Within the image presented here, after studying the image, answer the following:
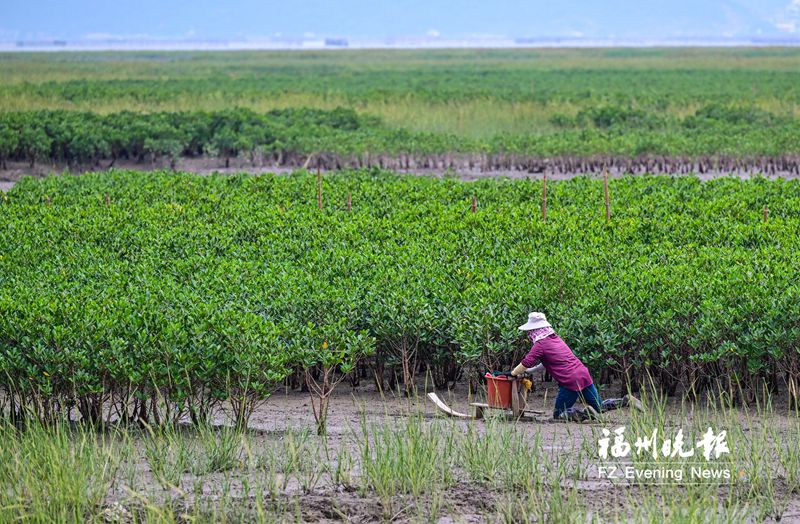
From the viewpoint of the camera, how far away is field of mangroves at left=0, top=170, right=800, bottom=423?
1101cm

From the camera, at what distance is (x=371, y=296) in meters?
12.8

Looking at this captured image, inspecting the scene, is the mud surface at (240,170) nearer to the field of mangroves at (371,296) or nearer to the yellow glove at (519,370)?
the field of mangroves at (371,296)

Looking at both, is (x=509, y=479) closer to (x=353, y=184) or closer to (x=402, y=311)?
(x=402, y=311)

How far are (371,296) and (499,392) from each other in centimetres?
216

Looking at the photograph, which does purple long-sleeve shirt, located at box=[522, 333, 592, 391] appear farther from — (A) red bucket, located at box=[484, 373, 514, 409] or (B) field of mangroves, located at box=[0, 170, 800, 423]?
(B) field of mangroves, located at box=[0, 170, 800, 423]

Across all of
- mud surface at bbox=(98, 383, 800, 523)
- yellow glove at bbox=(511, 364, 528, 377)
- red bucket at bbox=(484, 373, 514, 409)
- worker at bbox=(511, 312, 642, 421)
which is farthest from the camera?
red bucket at bbox=(484, 373, 514, 409)

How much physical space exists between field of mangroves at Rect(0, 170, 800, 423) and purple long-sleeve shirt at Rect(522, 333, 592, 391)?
2.41 feet

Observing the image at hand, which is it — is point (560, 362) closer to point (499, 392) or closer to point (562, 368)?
point (562, 368)

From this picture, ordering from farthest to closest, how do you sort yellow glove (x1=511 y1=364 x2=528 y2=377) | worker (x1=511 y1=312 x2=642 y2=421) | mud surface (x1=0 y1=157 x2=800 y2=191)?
mud surface (x1=0 y1=157 x2=800 y2=191) → worker (x1=511 y1=312 x2=642 y2=421) → yellow glove (x1=511 y1=364 x2=528 y2=377)

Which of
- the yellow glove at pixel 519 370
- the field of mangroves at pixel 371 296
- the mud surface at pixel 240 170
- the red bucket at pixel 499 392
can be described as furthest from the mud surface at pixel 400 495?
the mud surface at pixel 240 170

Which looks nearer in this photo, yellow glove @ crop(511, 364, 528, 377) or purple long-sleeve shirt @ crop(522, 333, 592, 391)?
yellow glove @ crop(511, 364, 528, 377)

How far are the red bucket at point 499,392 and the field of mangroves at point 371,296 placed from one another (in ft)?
2.33

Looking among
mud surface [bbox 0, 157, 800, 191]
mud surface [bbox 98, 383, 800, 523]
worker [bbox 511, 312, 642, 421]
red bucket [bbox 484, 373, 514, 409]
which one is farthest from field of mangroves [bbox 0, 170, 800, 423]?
mud surface [bbox 0, 157, 800, 191]

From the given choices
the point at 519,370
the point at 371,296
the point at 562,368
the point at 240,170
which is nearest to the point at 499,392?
the point at 519,370
